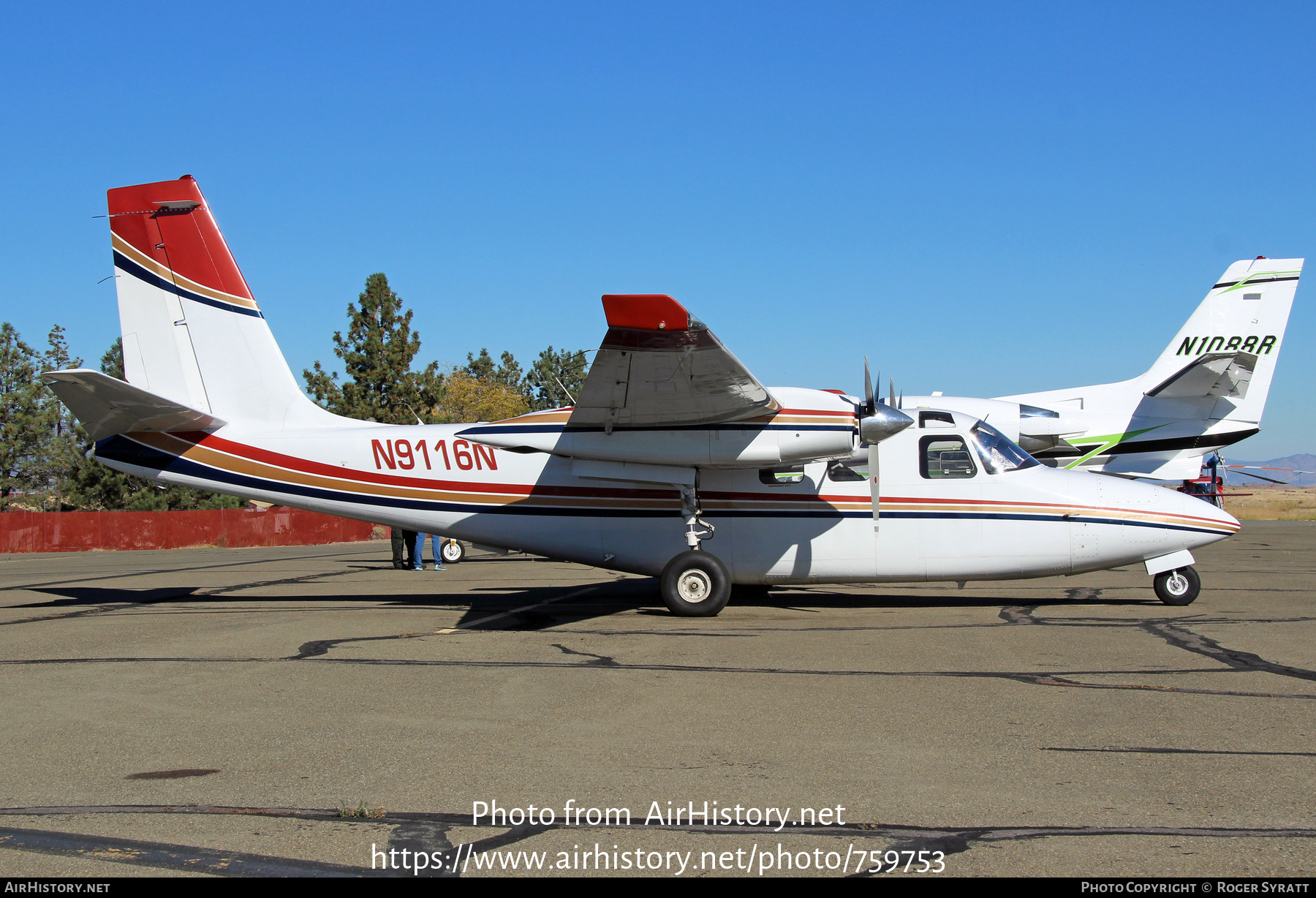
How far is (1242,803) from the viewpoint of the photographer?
14.5 feet

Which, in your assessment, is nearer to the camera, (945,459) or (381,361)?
(945,459)

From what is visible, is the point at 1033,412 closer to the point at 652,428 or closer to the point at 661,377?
the point at 652,428

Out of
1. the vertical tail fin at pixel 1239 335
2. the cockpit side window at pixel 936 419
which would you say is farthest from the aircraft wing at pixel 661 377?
the vertical tail fin at pixel 1239 335

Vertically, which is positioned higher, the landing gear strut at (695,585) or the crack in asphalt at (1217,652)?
the landing gear strut at (695,585)

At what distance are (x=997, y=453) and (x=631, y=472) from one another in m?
5.04

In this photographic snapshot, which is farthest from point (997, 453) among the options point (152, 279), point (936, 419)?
point (152, 279)

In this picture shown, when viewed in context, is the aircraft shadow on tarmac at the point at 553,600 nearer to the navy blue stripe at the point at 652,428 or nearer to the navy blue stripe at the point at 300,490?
the navy blue stripe at the point at 300,490

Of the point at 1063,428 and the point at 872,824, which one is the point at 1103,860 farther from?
the point at 1063,428

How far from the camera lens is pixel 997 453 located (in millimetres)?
12805

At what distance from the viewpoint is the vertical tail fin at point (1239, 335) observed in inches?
860

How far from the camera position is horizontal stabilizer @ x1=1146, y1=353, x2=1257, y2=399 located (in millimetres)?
20475

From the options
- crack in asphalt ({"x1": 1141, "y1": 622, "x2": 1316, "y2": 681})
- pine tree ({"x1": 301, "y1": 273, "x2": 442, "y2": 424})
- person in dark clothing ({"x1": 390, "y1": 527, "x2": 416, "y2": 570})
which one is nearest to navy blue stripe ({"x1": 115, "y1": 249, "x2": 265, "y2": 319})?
person in dark clothing ({"x1": 390, "y1": 527, "x2": 416, "y2": 570})

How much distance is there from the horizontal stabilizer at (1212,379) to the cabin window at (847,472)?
12.0 m
